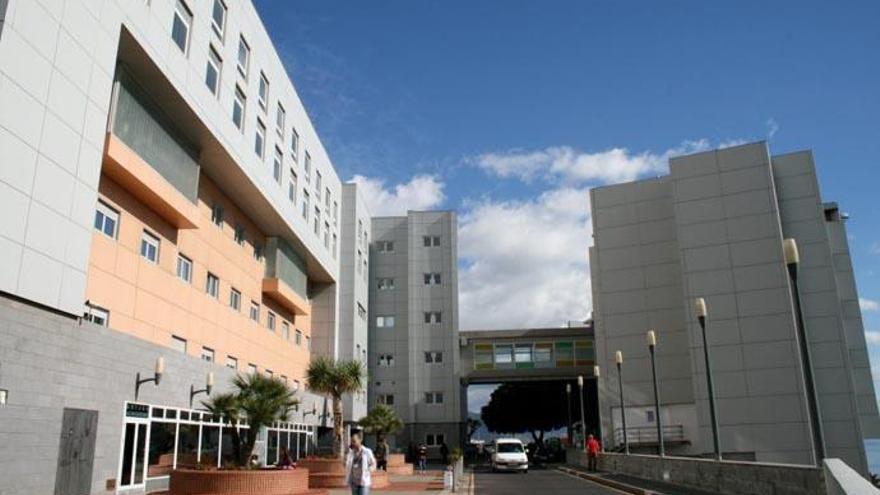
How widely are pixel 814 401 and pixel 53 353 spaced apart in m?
16.1

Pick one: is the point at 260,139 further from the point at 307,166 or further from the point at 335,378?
the point at 335,378

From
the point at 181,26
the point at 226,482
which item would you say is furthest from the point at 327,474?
the point at 181,26

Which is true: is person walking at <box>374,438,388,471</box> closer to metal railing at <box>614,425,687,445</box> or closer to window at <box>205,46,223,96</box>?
metal railing at <box>614,425,687,445</box>

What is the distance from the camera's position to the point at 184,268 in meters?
27.4

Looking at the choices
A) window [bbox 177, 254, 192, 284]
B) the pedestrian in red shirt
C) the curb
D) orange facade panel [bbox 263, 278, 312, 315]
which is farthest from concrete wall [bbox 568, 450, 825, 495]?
orange facade panel [bbox 263, 278, 312, 315]

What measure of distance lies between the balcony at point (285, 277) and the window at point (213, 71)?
482 inches

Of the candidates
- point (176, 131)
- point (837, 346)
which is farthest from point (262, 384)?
point (837, 346)

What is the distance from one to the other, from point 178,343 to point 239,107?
34.3 feet

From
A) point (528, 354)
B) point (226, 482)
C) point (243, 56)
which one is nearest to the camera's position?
point (226, 482)

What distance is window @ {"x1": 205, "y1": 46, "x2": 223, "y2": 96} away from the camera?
2668cm

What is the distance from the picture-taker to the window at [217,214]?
101ft

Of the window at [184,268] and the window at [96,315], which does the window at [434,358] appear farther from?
the window at [96,315]

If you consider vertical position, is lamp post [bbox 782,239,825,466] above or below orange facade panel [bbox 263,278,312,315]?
below

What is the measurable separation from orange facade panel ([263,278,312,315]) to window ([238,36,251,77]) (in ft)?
36.0
